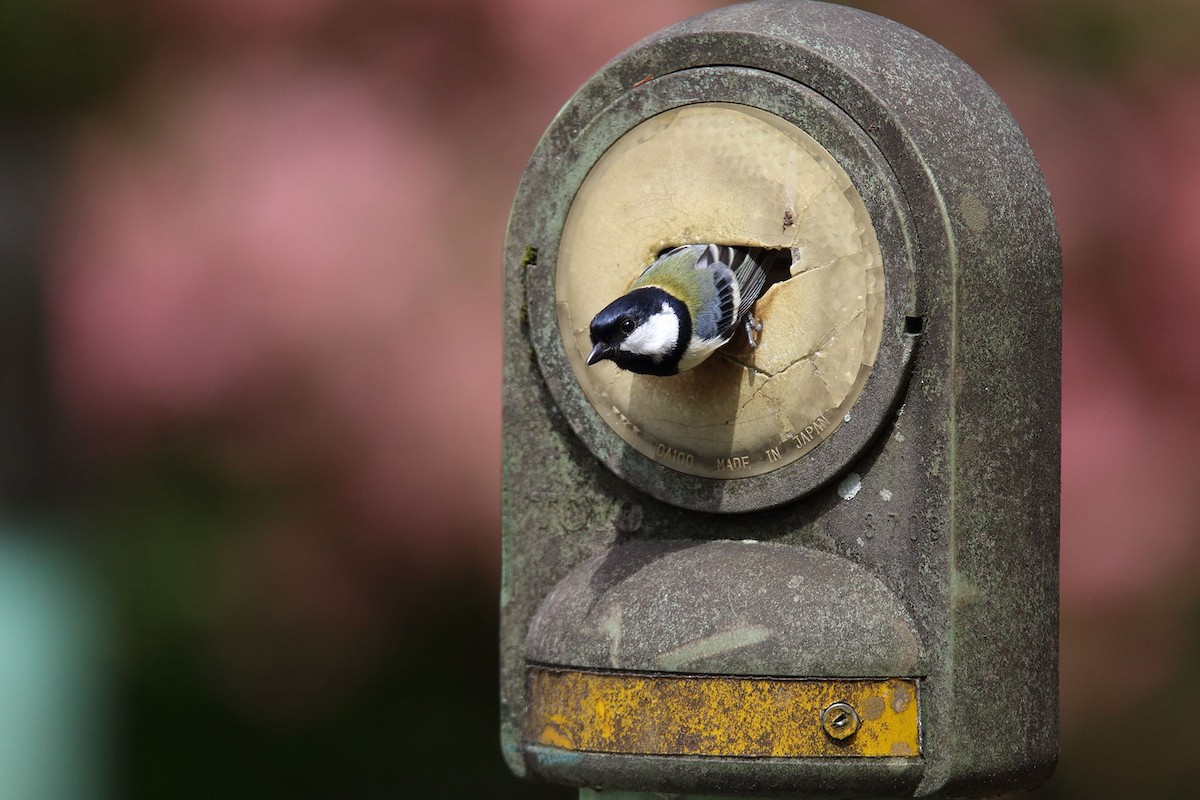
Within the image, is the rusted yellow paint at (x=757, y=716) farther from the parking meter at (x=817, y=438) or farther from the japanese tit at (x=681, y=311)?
the japanese tit at (x=681, y=311)

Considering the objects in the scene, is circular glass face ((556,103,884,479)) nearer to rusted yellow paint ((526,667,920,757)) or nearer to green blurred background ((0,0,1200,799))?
rusted yellow paint ((526,667,920,757))

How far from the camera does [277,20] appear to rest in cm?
441

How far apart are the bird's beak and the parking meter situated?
14cm

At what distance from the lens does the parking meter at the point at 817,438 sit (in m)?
2.13

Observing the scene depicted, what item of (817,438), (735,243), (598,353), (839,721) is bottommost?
(839,721)

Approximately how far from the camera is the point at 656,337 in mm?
2152

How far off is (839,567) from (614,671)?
0.95 ft

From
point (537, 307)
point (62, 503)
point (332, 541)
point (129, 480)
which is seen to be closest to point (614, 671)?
point (537, 307)

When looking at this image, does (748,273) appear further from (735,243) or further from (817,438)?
(817,438)

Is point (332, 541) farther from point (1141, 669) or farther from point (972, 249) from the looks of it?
point (972, 249)

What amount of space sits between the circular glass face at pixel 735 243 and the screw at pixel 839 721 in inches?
11.9

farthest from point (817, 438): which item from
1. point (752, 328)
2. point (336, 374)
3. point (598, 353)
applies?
point (336, 374)

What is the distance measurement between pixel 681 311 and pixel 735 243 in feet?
0.48

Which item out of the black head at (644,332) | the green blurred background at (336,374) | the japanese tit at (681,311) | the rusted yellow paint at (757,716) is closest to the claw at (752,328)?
the japanese tit at (681,311)
